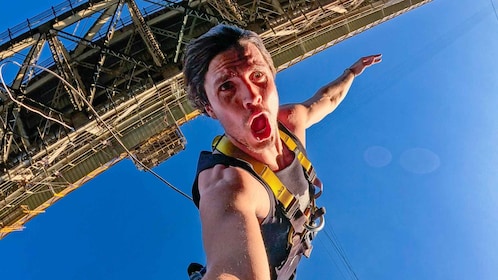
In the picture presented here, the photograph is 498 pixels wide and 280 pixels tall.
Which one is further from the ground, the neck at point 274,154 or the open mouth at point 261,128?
the open mouth at point 261,128

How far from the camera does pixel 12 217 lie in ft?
52.4

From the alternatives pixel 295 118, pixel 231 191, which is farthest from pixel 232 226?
pixel 295 118

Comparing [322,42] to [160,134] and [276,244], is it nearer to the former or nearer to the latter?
[160,134]

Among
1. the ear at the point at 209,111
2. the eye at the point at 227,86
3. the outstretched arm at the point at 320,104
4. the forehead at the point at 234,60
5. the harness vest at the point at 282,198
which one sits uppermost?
the forehead at the point at 234,60

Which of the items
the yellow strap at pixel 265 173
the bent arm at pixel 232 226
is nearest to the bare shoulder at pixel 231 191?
the bent arm at pixel 232 226

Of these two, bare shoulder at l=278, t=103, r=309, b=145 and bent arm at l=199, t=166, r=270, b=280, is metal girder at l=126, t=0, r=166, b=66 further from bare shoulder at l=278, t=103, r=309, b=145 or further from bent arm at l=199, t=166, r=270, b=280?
bent arm at l=199, t=166, r=270, b=280

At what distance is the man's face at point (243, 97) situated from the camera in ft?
13.0

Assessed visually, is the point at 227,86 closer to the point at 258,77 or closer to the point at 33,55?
the point at 258,77

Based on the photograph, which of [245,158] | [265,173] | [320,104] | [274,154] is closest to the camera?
[265,173]

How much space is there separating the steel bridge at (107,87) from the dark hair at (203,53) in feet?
31.8

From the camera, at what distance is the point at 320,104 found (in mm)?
6688

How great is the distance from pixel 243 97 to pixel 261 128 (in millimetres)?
325

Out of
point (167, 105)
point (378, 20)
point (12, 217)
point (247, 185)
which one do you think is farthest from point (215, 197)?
point (378, 20)

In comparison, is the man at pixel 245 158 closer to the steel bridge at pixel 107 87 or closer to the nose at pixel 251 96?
the nose at pixel 251 96
